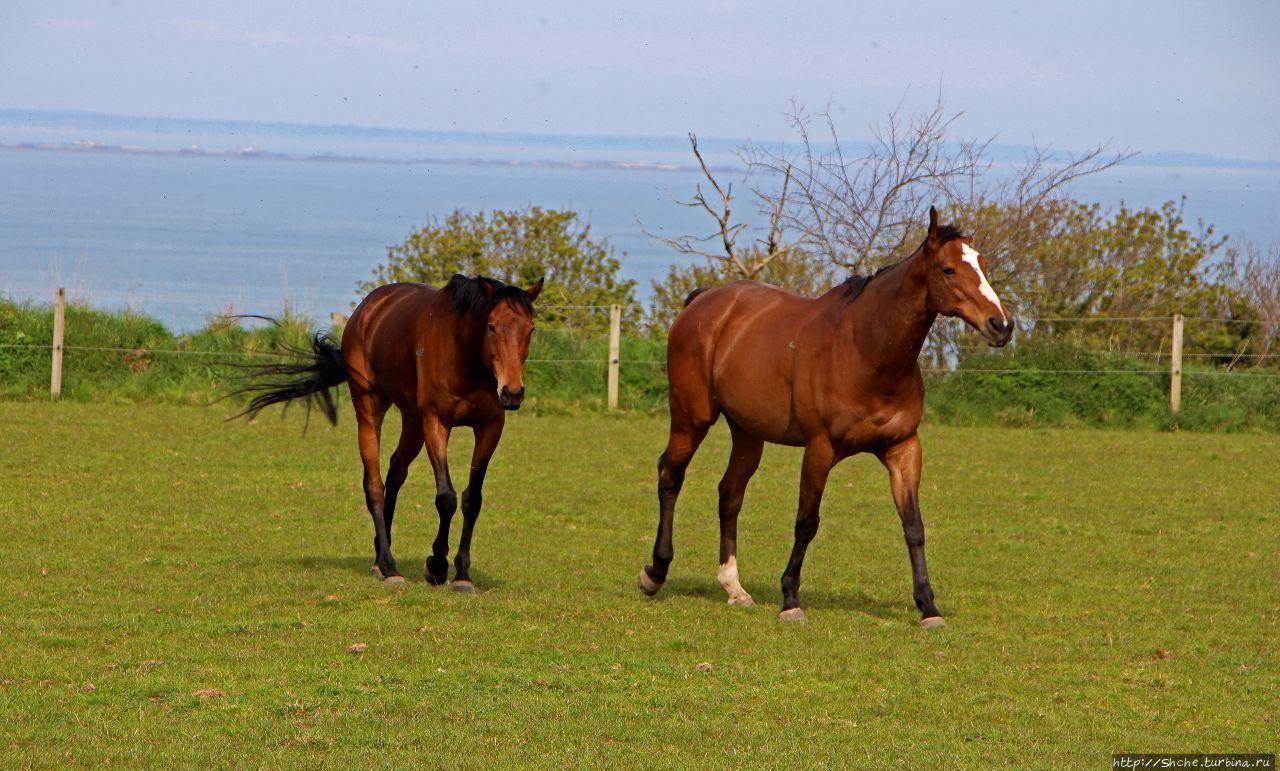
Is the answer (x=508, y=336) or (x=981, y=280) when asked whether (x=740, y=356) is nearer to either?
(x=508, y=336)

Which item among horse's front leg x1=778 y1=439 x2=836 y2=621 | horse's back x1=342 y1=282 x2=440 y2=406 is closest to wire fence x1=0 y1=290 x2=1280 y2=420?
horse's back x1=342 y1=282 x2=440 y2=406

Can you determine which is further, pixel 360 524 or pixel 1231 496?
pixel 1231 496

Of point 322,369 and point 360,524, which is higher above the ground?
point 322,369

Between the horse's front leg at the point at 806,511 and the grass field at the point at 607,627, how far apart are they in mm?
194

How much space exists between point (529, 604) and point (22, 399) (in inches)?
525

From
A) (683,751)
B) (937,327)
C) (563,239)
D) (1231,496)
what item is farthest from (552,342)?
(683,751)

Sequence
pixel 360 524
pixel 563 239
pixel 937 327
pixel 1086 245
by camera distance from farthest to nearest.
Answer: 1. pixel 563 239
2. pixel 1086 245
3. pixel 937 327
4. pixel 360 524

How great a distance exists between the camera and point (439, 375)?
8688 millimetres

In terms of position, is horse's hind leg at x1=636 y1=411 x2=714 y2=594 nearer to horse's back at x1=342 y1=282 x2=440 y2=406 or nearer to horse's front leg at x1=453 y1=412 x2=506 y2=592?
horse's front leg at x1=453 y1=412 x2=506 y2=592

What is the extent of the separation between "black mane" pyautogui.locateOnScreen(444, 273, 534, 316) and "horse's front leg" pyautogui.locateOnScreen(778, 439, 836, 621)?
69.9 inches

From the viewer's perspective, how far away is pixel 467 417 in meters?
8.78

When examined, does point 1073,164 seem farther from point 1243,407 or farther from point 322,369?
point 322,369

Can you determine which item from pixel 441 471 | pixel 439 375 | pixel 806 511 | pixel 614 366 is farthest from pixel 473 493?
pixel 614 366

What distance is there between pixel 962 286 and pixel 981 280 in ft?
0.34
